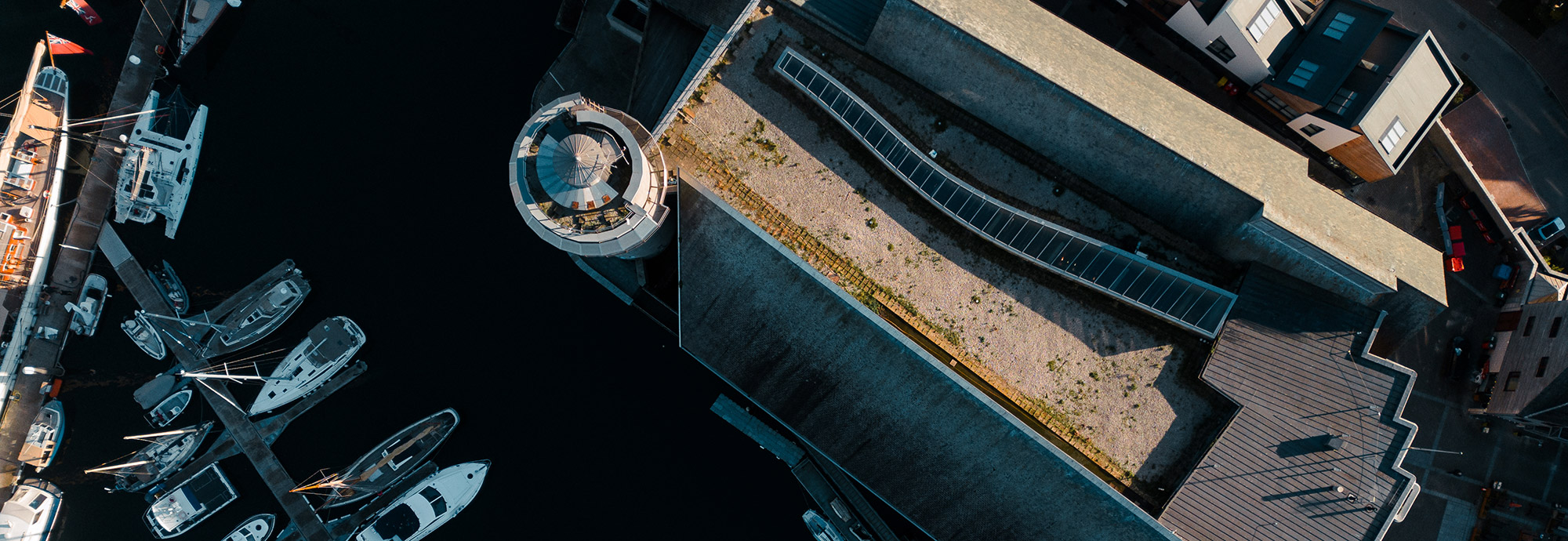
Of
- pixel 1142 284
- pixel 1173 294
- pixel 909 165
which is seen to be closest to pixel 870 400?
pixel 909 165

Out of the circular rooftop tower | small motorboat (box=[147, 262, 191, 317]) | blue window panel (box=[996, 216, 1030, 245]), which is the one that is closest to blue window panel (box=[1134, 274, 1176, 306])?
blue window panel (box=[996, 216, 1030, 245])

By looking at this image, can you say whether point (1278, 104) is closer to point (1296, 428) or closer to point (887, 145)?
point (1296, 428)

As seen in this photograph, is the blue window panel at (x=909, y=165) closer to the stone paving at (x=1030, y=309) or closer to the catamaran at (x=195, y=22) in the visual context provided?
the stone paving at (x=1030, y=309)

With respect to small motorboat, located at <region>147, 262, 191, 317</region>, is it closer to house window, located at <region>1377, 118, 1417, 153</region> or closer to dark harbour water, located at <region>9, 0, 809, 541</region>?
dark harbour water, located at <region>9, 0, 809, 541</region>

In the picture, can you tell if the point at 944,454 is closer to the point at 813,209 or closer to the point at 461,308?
the point at 813,209

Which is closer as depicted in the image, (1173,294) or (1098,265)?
(1173,294)

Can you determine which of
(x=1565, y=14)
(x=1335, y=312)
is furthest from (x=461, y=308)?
(x=1565, y=14)

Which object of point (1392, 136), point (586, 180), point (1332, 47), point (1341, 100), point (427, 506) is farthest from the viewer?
point (427, 506)
